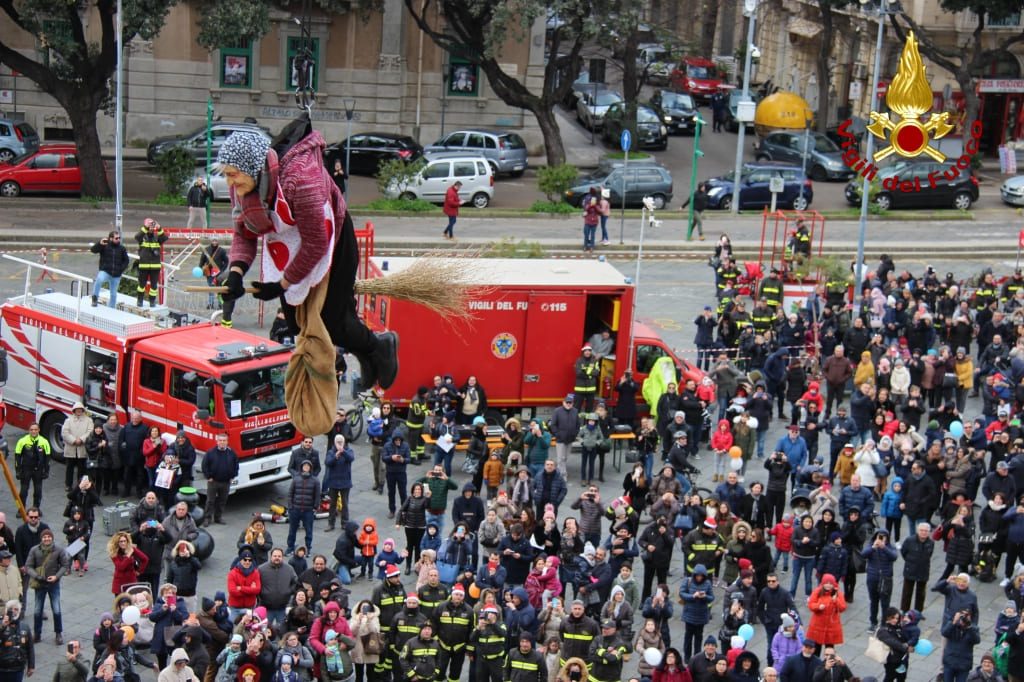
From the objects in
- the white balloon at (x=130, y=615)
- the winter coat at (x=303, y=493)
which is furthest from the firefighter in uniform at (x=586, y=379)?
the white balloon at (x=130, y=615)

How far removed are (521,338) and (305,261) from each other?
18391 mm

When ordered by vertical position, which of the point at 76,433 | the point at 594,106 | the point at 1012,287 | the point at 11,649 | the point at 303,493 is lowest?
the point at 11,649

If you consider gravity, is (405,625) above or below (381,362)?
below

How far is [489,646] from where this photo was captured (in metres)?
17.4

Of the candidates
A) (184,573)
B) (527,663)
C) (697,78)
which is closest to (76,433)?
(184,573)

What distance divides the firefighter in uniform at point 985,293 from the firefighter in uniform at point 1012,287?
62 centimetres

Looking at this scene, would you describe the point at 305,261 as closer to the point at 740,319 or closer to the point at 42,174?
the point at 740,319

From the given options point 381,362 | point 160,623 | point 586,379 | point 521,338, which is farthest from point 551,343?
point 381,362

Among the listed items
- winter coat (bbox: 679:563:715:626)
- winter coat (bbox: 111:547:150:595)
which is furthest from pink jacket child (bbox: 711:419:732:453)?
winter coat (bbox: 111:547:150:595)

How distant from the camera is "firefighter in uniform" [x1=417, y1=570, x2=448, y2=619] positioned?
17859 mm

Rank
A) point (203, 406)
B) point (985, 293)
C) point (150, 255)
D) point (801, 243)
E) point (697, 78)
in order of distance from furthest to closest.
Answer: point (697, 78) < point (801, 243) < point (985, 293) < point (150, 255) < point (203, 406)

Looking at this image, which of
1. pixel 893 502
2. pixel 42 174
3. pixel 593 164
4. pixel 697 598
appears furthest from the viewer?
pixel 593 164

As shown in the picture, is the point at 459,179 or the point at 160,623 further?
the point at 459,179

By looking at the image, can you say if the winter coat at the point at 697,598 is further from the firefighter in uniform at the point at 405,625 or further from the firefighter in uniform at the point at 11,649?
the firefighter in uniform at the point at 11,649
